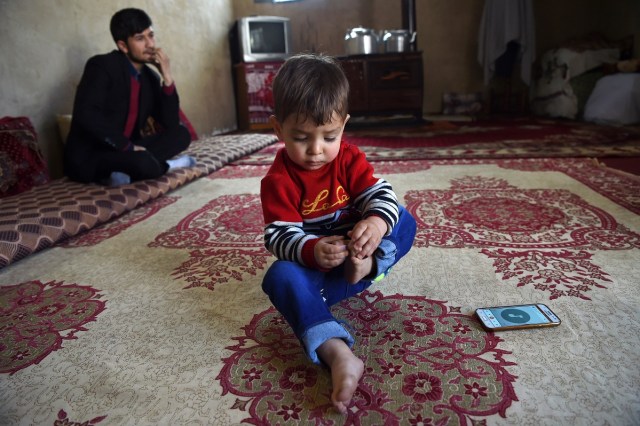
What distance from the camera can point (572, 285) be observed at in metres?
1.01

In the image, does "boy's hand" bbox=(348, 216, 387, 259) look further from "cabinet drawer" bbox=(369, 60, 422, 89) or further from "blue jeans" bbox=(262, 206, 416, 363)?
"cabinet drawer" bbox=(369, 60, 422, 89)

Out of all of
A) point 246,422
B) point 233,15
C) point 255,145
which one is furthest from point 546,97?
point 246,422

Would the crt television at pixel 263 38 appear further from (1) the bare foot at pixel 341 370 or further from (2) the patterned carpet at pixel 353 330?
(1) the bare foot at pixel 341 370

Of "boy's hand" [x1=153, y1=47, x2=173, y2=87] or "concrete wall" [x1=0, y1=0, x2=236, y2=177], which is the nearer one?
"concrete wall" [x1=0, y1=0, x2=236, y2=177]

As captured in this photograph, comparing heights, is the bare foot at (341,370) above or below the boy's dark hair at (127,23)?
below

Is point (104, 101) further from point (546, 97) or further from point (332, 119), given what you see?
point (546, 97)

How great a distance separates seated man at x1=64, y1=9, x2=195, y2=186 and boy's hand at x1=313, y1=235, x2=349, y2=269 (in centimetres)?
174

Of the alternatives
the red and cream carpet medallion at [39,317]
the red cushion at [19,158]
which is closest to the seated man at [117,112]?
the red cushion at [19,158]

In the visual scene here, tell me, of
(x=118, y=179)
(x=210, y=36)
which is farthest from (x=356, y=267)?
(x=210, y=36)

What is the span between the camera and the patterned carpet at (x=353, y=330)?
2.26 feet

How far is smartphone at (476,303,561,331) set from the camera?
0.85 m

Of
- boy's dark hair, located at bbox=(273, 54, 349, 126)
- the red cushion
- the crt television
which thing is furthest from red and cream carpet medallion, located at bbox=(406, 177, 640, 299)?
the crt television

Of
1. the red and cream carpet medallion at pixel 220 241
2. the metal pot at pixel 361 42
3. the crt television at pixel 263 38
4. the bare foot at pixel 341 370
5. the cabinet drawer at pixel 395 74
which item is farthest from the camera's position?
the crt television at pixel 263 38

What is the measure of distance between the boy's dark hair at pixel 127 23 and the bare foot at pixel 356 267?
81.3 inches
